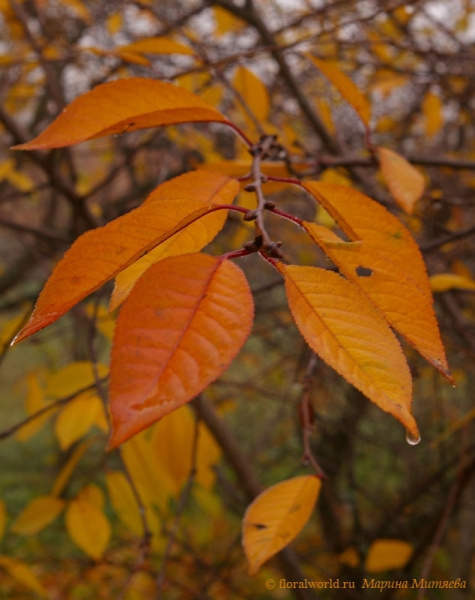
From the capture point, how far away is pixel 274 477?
4.11m

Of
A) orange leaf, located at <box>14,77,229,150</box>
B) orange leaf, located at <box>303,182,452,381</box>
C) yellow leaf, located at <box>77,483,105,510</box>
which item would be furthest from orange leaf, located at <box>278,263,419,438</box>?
yellow leaf, located at <box>77,483,105,510</box>

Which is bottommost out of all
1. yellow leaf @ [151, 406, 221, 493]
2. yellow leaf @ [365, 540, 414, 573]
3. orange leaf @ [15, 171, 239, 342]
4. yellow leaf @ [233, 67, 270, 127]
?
yellow leaf @ [365, 540, 414, 573]

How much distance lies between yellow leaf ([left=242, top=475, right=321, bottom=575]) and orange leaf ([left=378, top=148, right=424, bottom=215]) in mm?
403

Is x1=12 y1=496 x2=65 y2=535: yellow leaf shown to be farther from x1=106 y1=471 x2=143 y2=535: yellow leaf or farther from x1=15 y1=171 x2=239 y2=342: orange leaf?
x1=15 y1=171 x2=239 y2=342: orange leaf

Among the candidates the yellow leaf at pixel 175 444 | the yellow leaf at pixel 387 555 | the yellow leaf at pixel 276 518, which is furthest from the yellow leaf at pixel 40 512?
the yellow leaf at pixel 387 555

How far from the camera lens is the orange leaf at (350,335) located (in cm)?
35

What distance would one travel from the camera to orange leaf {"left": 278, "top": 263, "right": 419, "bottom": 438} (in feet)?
1.13

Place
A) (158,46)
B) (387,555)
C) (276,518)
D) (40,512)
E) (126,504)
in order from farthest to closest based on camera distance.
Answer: (387,555) < (40,512) < (126,504) < (158,46) < (276,518)

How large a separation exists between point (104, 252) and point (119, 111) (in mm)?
239

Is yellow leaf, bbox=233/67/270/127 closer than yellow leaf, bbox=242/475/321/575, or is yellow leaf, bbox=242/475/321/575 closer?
yellow leaf, bbox=242/475/321/575

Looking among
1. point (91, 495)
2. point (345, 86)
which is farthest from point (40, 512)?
point (345, 86)

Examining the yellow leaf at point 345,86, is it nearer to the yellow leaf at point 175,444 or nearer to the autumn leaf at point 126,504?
the yellow leaf at point 175,444

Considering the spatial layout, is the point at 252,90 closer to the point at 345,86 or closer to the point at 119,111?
the point at 345,86

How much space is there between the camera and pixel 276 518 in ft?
1.99
